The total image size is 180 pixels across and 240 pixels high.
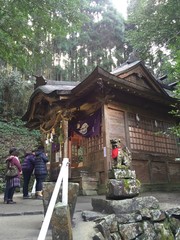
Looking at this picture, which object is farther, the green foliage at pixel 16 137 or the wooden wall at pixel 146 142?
the green foliage at pixel 16 137

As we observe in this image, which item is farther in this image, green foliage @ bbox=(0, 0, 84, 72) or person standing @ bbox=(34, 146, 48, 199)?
person standing @ bbox=(34, 146, 48, 199)

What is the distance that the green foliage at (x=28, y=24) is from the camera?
24.3 feet

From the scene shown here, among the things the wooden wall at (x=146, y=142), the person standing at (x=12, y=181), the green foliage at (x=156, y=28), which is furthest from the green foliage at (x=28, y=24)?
the green foliage at (x=156, y=28)

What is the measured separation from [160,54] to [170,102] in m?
3.38

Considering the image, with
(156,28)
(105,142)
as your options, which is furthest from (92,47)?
(105,142)

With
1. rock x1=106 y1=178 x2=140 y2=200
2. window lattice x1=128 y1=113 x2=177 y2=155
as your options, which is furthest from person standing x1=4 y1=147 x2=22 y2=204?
window lattice x1=128 y1=113 x2=177 y2=155

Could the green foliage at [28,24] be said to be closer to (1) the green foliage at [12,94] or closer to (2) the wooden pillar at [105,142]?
(2) the wooden pillar at [105,142]

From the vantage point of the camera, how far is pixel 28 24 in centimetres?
818

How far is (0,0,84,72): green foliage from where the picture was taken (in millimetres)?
7395

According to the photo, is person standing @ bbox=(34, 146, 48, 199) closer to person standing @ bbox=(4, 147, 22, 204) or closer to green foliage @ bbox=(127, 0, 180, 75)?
person standing @ bbox=(4, 147, 22, 204)

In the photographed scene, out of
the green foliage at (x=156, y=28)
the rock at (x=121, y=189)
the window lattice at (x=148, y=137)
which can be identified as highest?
the green foliage at (x=156, y=28)

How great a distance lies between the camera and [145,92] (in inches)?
380

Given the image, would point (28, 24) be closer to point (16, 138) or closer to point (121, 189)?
point (121, 189)

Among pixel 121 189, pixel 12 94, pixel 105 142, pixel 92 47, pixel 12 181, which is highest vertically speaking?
pixel 92 47
